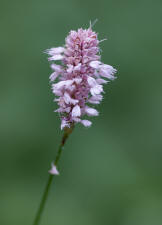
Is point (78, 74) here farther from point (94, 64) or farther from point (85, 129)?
point (85, 129)

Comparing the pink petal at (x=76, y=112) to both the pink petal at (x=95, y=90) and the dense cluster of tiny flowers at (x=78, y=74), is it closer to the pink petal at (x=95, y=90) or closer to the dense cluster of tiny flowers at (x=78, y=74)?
the dense cluster of tiny flowers at (x=78, y=74)

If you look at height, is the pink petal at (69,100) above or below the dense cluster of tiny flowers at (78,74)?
below

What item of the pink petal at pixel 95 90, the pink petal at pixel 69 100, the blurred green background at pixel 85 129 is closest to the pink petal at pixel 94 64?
the pink petal at pixel 95 90

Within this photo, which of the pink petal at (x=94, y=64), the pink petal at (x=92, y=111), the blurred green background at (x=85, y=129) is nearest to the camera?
the pink petal at (x=94, y=64)

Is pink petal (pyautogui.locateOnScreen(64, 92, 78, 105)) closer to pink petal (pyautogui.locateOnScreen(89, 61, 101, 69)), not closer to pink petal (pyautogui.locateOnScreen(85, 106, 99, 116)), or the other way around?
pink petal (pyautogui.locateOnScreen(85, 106, 99, 116))
